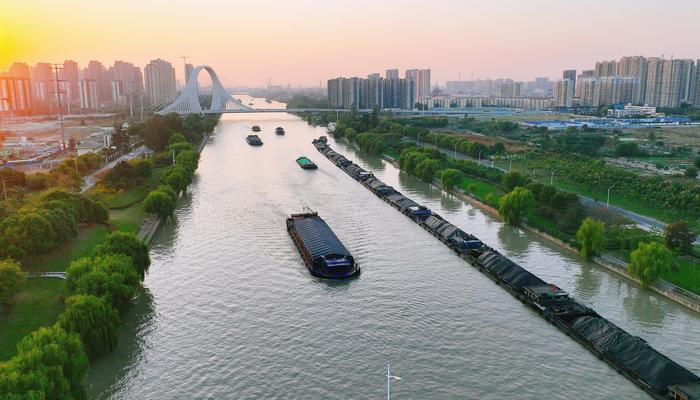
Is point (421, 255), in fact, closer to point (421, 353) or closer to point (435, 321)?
point (435, 321)

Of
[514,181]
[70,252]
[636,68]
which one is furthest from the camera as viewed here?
[636,68]

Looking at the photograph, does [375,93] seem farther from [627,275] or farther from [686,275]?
[686,275]

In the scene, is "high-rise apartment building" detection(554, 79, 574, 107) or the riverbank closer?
the riverbank

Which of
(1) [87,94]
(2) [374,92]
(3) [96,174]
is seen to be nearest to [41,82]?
(1) [87,94]

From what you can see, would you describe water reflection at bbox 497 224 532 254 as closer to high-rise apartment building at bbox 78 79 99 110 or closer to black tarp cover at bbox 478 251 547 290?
black tarp cover at bbox 478 251 547 290

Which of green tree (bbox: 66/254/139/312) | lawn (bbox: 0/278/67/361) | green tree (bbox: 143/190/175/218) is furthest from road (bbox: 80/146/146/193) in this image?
Answer: green tree (bbox: 66/254/139/312)

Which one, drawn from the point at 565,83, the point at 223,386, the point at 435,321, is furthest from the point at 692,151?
the point at 565,83

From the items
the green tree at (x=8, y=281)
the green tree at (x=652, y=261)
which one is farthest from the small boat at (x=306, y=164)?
the green tree at (x=8, y=281)
